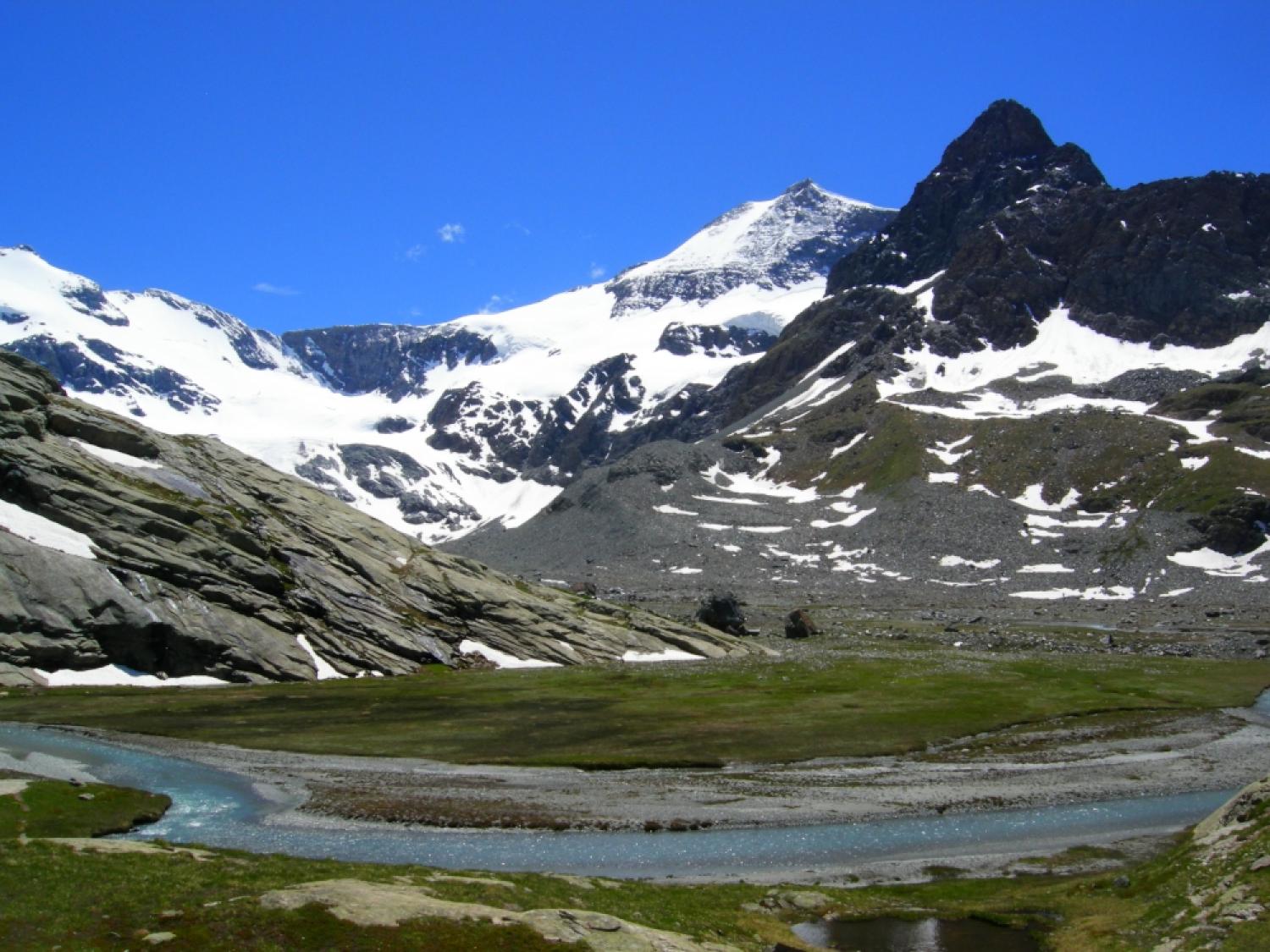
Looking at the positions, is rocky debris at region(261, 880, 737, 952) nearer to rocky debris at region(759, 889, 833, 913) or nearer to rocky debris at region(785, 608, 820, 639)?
rocky debris at region(759, 889, 833, 913)

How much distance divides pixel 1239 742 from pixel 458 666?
7587 cm

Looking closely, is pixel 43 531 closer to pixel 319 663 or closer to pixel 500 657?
pixel 319 663

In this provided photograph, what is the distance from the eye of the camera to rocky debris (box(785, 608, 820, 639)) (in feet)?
512

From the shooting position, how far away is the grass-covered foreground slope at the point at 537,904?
2597cm

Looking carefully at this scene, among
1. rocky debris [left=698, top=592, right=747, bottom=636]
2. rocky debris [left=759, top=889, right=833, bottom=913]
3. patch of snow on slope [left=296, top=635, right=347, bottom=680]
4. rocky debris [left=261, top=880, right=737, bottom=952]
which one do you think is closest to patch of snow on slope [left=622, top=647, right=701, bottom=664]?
rocky debris [left=698, top=592, right=747, bottom=636]

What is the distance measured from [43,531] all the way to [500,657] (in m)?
49.4

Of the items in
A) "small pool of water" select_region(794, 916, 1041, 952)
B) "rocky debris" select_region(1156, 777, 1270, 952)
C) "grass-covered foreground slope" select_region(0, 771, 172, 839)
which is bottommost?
"small pool of water" select_region(794, 916, 1041, 952)

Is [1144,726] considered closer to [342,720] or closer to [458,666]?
[342,720]

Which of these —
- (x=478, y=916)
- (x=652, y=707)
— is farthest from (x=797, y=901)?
(x=652, y=707)

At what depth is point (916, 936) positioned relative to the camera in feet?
107

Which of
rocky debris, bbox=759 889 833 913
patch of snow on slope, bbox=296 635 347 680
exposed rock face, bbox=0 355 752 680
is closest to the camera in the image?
rocky debris, bbox=759 889 833 913

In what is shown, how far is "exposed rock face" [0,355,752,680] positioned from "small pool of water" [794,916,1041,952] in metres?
75.9

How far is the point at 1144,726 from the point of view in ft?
247

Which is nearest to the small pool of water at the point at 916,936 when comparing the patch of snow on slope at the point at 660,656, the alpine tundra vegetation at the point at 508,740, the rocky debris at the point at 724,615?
the alpine tundra vegetation at the point at 508,740
